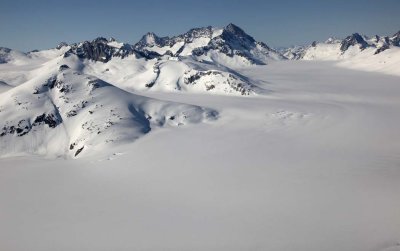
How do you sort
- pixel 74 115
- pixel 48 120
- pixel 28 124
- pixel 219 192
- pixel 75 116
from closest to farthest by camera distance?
pixel 219 192 < pixel 28 124 < pixel 48 120 < pixel 75 116 < pixel 74 115

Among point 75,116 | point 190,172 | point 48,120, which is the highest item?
point 75,116

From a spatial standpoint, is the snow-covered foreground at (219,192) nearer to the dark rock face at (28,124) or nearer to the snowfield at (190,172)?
the snowfield at (190,172)

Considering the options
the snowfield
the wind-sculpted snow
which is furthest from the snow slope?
the snowfield

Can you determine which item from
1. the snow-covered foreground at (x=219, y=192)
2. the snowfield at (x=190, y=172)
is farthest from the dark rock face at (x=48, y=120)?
the snow-covered foreground at (x=219, y=192)

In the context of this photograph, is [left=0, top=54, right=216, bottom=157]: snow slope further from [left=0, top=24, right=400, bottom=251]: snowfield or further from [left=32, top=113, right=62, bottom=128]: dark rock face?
[left=0, top=24, right=400, bottom=251]: snowfield

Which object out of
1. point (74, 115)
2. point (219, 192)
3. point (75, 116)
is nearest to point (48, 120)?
point (74, 115)

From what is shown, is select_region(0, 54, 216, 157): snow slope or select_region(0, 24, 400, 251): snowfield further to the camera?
select_region(0, 54, 216, 157): snow slope

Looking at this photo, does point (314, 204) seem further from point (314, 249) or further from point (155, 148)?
point (155, 148)

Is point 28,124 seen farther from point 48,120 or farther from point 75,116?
point 75,116

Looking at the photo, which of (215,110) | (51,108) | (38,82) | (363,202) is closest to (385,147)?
(363,202)

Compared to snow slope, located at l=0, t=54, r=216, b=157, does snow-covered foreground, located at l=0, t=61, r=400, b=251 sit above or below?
below
